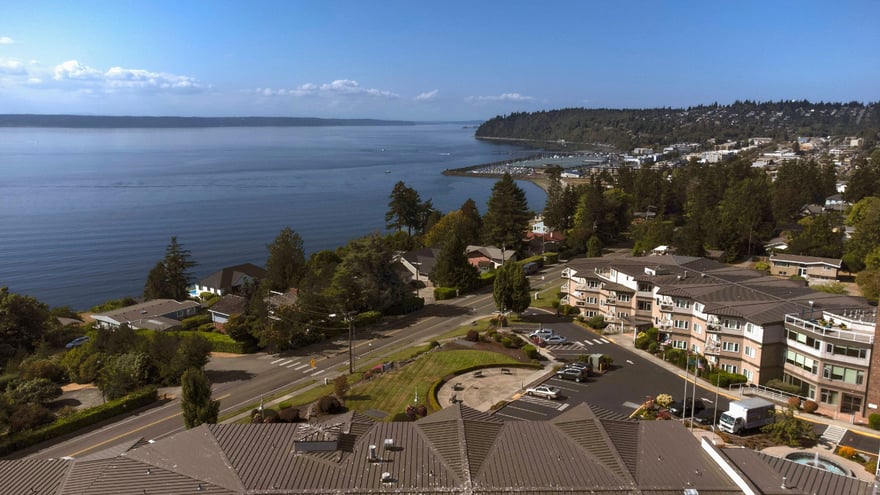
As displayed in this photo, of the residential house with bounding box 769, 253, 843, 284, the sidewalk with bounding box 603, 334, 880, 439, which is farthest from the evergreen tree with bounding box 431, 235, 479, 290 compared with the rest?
the residential house with bounding box 769, 253, 843, 284

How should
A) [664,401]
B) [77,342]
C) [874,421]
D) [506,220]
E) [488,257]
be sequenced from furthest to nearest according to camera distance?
[506,220] < [488,257] < [77,342] < [664,401] < [874,421]

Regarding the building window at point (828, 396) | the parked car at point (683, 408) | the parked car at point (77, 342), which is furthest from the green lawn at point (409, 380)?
the parked car at point (77, 342)

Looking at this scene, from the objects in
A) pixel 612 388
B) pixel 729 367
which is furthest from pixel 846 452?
pixel 612 388

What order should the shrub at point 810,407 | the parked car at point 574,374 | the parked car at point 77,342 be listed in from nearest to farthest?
1. the shrub at point 810,407
2. the parked car at point 574,374
3. the parked car at point 77,342

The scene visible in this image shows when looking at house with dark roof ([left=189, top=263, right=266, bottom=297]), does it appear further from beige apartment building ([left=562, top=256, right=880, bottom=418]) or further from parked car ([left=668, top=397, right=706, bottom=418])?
parked car ([left=668, top=397, right=706, bottom=418])

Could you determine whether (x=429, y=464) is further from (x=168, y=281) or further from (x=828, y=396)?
(x=168, y=281)

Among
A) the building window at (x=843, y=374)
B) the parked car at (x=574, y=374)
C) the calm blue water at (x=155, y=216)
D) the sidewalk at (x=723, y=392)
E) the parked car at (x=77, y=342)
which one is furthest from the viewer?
the calm blue water at (x=155, y=216)

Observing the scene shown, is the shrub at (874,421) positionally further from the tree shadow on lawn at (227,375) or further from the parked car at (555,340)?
the tree shadow on lawn at (227,375)
